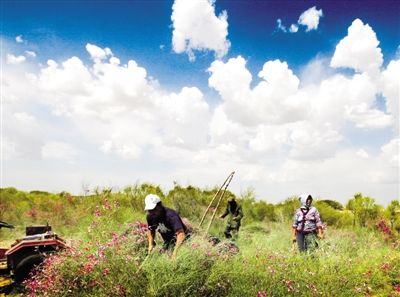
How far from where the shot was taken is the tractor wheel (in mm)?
7617

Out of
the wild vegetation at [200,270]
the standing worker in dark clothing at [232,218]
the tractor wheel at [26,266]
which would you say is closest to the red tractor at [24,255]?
the tractor wheel at [26,266]

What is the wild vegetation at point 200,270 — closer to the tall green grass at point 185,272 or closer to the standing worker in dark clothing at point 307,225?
the tall green grass at point 185,272

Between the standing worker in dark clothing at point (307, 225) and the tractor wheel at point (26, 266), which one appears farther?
the standing worker in dark clothing at point (307, 225)

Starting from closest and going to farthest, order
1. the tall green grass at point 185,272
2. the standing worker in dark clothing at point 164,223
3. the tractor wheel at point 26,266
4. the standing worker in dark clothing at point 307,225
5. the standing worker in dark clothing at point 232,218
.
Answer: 1. the tall green grass at point 185,272
2. the standing worker in dark clothing at point 164,223
3. the tractor wheel at point 26,266
4. the standing worker in dark clothing at point 307,225
5. the standing worker in dark clothing at point 232,218

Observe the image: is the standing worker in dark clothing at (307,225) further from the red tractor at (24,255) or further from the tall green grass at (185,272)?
the red tractor at (24,255)

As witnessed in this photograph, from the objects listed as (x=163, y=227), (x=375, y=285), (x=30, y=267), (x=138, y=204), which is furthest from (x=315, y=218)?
(x=138, y=204)

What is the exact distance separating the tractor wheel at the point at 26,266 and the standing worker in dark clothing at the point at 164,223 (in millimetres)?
2235

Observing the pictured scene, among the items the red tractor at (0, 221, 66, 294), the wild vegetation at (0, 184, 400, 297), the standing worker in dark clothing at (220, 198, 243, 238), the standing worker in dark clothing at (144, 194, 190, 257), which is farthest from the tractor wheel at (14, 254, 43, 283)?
the standing worker in dark clothing at (220, 198, 243, 238)

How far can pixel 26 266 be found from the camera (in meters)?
7.64

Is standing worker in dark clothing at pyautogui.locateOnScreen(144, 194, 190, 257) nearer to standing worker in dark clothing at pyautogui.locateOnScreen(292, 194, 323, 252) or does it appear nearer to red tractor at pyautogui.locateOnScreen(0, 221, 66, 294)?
red tractor at pyautogui.locateOnScreen(0, 221, 66, 294)

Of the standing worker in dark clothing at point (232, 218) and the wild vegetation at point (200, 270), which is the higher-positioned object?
the standing worker in dark clothing at point (232, 218)

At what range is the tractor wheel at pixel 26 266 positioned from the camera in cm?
762

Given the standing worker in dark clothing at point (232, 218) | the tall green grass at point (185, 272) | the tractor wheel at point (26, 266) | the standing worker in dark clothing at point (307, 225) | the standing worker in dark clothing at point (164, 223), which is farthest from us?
the standing worker in dark clothing at point (232, 218)

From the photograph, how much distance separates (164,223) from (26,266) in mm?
2760
